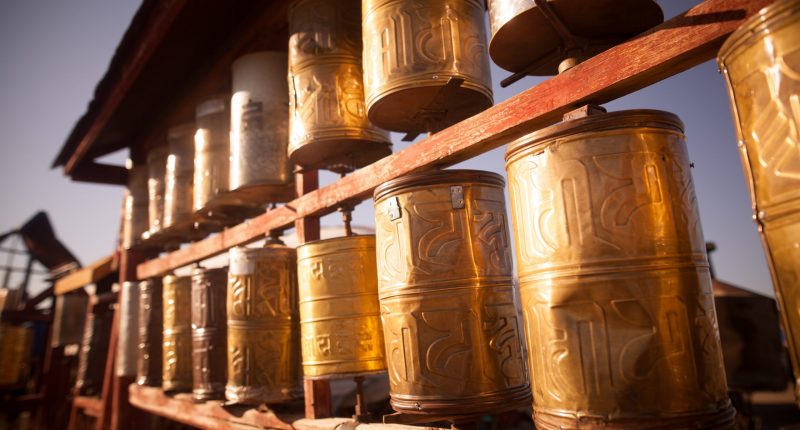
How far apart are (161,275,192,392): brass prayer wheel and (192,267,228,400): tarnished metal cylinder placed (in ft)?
1.80

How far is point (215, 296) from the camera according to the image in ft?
15.1

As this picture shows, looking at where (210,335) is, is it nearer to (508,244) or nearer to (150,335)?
(150,335)

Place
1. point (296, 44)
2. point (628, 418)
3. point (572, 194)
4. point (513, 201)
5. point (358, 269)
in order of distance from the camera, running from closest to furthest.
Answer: point (628, 418), point (572, 194), point (513, 201), point (358, 269), point (296, 44)

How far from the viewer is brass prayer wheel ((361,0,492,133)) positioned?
8.76 feet

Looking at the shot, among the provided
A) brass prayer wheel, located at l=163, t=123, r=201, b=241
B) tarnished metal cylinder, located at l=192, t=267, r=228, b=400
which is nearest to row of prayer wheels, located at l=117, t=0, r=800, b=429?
tarnished metal cylinder, located at l=192, t=267, r=228, b=400

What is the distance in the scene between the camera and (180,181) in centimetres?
542

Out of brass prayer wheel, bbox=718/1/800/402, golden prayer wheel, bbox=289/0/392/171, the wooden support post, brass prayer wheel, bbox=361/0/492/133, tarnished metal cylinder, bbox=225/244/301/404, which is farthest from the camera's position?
tarnished metal cylinder, bbox=225/244/301/404

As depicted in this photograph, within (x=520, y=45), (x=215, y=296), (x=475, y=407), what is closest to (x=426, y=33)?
(x=520, y=45)

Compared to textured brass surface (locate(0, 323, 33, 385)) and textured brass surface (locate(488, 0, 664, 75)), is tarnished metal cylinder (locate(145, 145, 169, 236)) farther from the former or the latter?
textured brass surface (locate(0, 323, 33, 385))

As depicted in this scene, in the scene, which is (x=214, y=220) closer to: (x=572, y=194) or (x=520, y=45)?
(x=520, y=45)

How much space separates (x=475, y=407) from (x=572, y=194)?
106 centimetres

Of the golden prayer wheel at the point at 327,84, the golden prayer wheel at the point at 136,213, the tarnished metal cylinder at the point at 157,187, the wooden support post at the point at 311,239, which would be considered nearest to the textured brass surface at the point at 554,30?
the golden prayer wheel at the point at 327,84

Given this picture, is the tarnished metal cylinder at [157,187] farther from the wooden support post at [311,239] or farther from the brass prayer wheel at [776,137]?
the brass prayer wheel at [776,137]

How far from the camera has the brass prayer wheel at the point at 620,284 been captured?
1703mm
